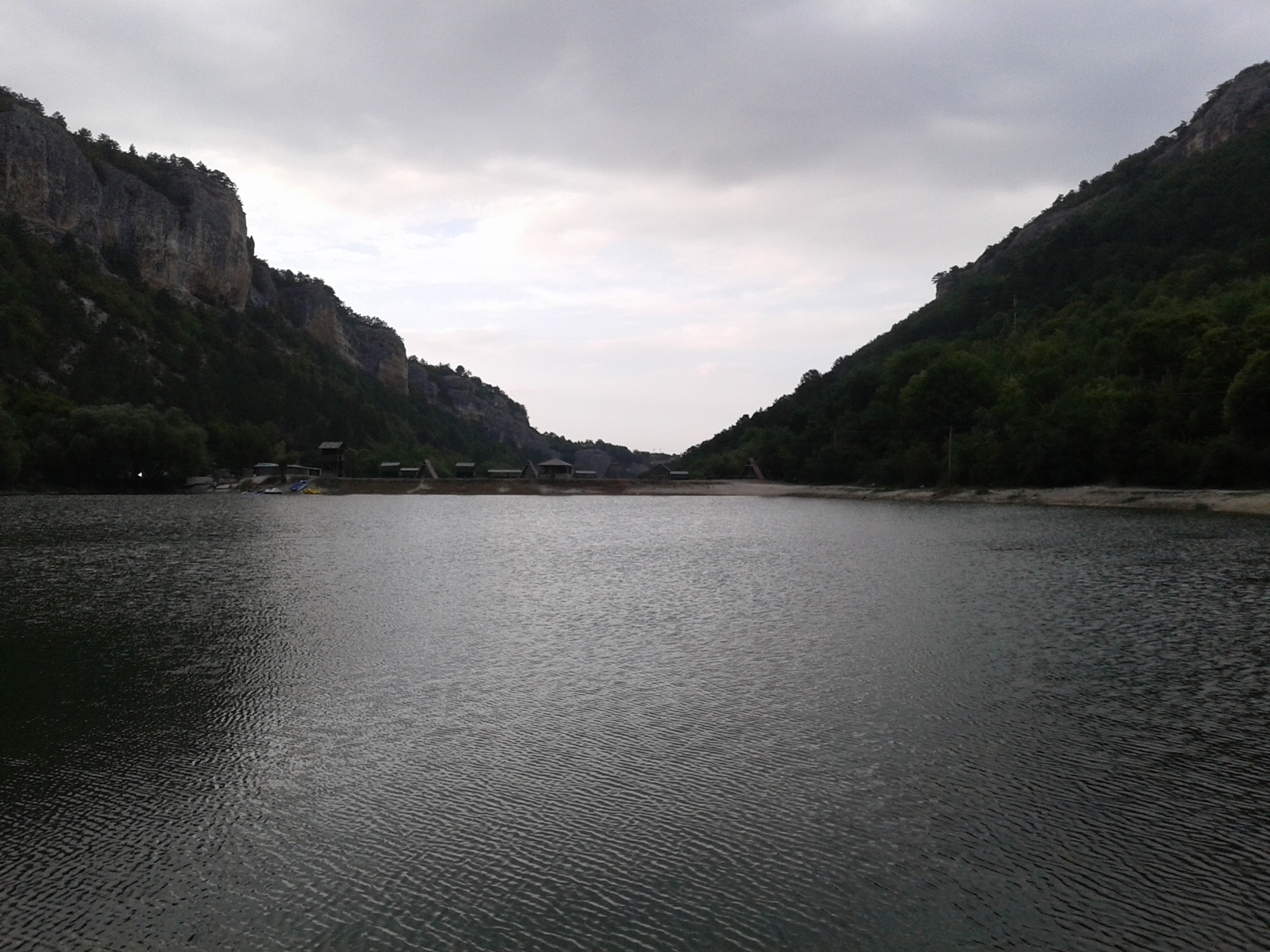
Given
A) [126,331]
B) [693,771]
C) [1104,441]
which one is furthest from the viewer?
[126,331]

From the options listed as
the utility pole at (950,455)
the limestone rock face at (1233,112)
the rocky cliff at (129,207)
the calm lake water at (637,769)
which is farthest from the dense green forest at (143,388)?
the limestone rock face at (1233,112)

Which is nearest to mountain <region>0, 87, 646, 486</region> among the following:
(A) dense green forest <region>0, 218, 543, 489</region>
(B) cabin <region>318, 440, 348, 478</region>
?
(A) dense green forest <region>0, 218, 543, 489</region>

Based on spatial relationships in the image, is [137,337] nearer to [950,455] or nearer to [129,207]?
[129,207]

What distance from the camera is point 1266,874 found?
668 cm

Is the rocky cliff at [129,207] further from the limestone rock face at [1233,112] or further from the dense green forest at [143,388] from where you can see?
the limestone rock face at [1233,112]

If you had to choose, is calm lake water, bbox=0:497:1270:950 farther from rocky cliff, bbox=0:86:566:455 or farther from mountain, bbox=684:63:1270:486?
rocky cliff, bbox=0:86:566:455

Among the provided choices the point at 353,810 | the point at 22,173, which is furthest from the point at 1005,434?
the point at 22,173

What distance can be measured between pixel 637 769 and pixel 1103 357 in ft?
288

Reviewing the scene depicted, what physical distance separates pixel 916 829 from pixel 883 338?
185383mm

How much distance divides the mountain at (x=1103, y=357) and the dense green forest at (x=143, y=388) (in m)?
72.8

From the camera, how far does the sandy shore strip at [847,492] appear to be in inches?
2090

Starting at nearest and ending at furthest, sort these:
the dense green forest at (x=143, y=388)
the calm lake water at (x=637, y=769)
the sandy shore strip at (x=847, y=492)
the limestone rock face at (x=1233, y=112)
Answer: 1. the calm lake water at (x=637, y=769)
2. the sandy shore strip at (x=847, y=492)
3. the dense green forest at (x=143, y=388)
4. the limestone rock face at (x=1233, y=112)

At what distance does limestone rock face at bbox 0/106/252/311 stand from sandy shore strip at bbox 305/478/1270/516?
67.4 m

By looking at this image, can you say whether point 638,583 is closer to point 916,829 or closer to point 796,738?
point 796,738
